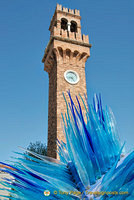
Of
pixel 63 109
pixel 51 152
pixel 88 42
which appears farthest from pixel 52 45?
pixel 51 152

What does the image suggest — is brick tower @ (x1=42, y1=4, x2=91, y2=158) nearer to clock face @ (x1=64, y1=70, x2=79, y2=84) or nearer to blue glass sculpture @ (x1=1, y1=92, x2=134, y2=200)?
clock face @ (x1=64, y1=70, x2=79, y2=84)

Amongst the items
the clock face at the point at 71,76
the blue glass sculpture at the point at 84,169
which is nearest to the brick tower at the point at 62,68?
the clock face at the point at 71,76

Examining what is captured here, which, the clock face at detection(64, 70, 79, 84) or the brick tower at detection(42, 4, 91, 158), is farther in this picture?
the clock face at detection(64, 70, 79, 84)

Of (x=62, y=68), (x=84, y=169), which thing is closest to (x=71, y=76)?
(x=62, y=68)

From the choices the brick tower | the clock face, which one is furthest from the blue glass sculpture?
the clock face

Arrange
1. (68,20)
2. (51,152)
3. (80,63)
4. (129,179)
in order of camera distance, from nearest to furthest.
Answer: (129,179) < (51,152) < (80,63) < (68,20)

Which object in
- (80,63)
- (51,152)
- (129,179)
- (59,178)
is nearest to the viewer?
(129,179)

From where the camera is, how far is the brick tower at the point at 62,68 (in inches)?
362

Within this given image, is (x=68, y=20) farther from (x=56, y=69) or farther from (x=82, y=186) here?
(x=82, y=186)

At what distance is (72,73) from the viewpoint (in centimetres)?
1023

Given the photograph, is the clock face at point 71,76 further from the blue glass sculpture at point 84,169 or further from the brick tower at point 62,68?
the blue glass sculpture at point 84,169

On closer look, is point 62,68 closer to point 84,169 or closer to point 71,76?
point 71,76

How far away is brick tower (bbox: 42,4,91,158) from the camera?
9195mm

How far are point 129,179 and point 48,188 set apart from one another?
734 millimetres
